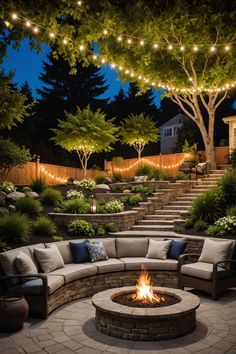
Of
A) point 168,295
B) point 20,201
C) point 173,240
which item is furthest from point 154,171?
point 168,295

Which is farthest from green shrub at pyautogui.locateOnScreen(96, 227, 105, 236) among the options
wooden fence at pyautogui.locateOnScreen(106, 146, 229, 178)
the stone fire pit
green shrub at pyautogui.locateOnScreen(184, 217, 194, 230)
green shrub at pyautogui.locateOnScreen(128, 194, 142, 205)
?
wooden fence at pyautogui.locateOnScreen(106, 146, 229, 178)

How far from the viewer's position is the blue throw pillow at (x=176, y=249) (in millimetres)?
8984

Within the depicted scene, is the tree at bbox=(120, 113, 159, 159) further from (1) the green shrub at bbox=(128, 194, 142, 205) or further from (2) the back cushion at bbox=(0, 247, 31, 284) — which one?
(2) the back cushion at bbox=(0, 247, 31, 284)

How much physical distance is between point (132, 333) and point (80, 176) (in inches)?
700

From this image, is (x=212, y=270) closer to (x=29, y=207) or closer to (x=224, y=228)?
(x=224, y=228)

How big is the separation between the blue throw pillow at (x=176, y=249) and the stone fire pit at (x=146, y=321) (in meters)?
2.65

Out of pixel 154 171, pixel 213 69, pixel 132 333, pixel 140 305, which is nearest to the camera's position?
pixel 132 333

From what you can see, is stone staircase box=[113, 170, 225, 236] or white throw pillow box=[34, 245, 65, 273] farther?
stone staircase box=[113, 170, 225, 236]

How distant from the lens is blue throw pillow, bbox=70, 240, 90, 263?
862 centimetres

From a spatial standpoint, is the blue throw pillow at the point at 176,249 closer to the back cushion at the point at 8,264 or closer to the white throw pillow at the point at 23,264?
the white throw pillow at the point at 23,264

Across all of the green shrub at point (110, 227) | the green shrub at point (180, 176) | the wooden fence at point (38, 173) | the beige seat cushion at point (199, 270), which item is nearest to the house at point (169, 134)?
the wooden fence at point (38, 173)

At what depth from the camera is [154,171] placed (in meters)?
18.3

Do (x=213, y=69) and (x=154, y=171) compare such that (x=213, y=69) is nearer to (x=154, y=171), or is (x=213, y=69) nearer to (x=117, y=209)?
(x=154, y=171)

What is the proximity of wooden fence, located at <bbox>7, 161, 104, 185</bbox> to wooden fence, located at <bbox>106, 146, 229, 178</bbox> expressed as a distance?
3349 mm
